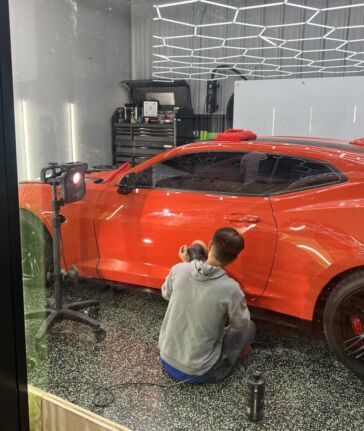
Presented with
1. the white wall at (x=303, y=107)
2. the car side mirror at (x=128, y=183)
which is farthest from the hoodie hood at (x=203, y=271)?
the white wall at (x=303, y=107)

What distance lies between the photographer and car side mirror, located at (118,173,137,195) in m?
1.69

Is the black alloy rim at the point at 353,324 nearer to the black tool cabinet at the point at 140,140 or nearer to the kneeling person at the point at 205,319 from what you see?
the kneeling person at the point at 205,319

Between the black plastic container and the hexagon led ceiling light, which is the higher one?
the hexagon led ceiling light

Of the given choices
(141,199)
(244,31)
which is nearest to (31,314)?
(141,199)

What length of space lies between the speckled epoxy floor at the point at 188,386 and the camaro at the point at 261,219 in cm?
14

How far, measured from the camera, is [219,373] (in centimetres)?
166

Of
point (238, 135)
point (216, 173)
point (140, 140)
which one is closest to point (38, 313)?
point (140, 140)

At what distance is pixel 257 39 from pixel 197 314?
3.46 feet

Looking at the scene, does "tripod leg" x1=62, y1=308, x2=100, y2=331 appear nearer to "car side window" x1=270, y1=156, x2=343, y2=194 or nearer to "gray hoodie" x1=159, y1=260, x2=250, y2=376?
"gray hoodie" x1=159, y1=260, x2=250, y2=376

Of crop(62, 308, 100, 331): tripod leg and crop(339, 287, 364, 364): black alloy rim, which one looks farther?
crop(62, 308, 100, 331): tripod leg

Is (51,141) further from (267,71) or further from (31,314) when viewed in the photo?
(267,71)

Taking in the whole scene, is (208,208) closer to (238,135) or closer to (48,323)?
(238,135)

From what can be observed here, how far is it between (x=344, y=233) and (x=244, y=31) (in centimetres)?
77

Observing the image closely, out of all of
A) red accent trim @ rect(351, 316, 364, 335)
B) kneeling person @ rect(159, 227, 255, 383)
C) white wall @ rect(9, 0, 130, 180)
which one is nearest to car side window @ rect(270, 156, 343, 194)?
kneeling person @ rect(159, 227, 255, 383)
